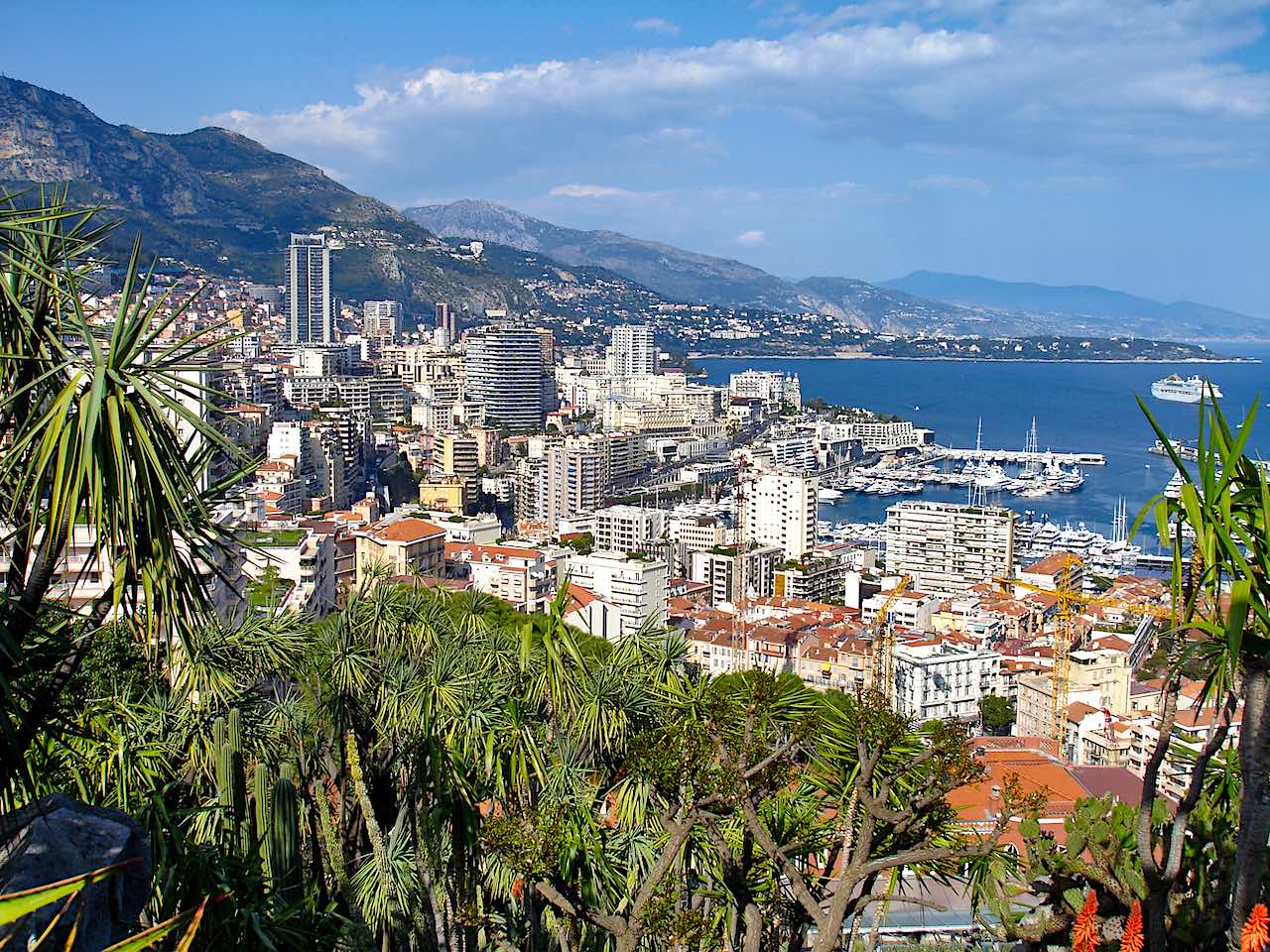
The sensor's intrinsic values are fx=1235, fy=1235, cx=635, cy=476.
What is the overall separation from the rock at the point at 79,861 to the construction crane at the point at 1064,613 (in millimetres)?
11443

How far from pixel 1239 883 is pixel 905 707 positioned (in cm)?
1552

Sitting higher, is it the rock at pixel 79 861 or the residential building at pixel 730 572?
the rock at pixel 79 861

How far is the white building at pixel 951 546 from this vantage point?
3039 cm

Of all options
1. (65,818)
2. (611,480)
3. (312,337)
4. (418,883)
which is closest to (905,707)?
(418,883)

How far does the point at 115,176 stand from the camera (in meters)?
85.4

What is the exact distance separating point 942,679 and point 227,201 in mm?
87236

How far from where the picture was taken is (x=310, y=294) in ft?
236

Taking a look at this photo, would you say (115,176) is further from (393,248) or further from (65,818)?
(65,818)

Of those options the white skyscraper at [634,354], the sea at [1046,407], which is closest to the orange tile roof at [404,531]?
the sea at [1046,407]

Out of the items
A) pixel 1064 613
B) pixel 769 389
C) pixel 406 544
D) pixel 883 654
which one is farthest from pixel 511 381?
pixel 883 654

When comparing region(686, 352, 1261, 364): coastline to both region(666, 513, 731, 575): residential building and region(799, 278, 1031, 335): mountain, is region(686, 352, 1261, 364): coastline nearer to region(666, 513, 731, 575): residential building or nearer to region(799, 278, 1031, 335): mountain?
region(799, 278, 1031, 335): mountain

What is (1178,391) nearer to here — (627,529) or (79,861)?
(627,529)

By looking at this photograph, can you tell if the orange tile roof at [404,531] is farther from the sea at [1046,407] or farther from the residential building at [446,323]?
the residential building at [446,323]

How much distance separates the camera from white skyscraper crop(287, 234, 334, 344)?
7094 centimetres
